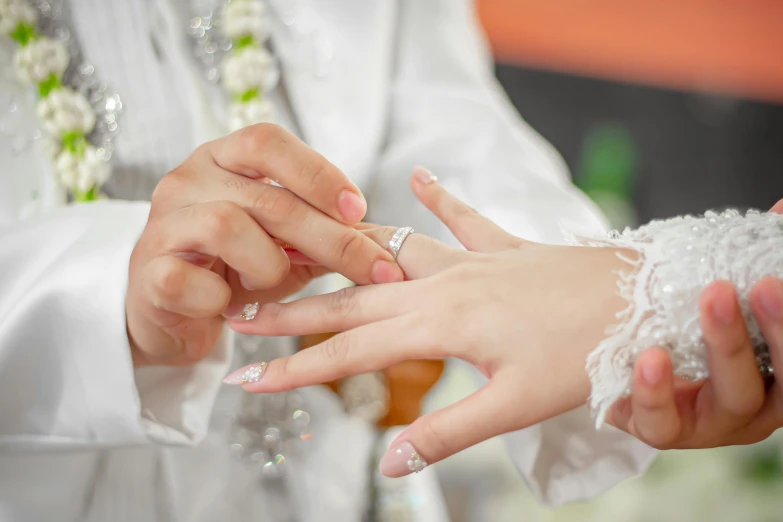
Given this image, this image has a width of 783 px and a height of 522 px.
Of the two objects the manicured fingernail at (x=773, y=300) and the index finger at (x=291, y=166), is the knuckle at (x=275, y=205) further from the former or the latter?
the manicured fingernail at (x=773, y=300)

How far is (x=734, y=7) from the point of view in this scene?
1.13m

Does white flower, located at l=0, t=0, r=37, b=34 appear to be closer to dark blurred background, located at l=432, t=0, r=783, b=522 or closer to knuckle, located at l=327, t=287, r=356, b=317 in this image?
knuckle, located at l=327, t=287, r=356, b=317

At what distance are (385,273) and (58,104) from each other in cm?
29

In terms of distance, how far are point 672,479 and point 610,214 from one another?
0.52 metres

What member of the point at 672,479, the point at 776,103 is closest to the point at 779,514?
the point at 672,479

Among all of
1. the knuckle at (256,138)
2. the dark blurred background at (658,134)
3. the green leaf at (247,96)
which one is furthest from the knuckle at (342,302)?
the dark blurred background at (658,134)

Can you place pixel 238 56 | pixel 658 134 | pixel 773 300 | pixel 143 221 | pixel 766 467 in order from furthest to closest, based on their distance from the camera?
pixel 658 134, pixel 766 467, pixel 238 56, pixel 143 221, pixel 773 300

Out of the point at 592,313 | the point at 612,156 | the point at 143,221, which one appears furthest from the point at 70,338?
the point at 612,156

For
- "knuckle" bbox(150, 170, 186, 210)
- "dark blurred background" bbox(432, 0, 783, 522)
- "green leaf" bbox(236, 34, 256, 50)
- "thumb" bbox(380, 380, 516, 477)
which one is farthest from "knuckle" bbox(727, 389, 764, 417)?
"dark blurred background" bbox(432, 0, 783, 522)

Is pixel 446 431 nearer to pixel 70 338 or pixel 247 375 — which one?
pixel 247 375

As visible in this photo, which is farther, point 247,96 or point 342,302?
point 247,96

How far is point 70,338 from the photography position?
A: 0.37 meters

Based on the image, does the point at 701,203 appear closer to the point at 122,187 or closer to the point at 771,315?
the point at 771,315

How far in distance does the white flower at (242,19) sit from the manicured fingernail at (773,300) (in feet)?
1.39
